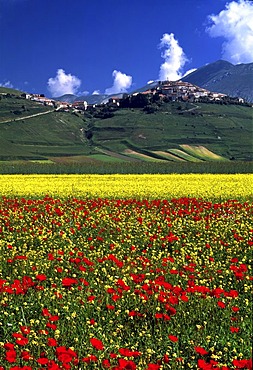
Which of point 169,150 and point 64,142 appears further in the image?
point 64,142

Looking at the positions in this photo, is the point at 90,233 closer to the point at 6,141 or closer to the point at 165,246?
the point at 165,246

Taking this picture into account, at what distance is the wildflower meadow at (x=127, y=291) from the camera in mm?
5488

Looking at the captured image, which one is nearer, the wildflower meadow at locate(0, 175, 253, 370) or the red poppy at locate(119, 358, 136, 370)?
the red poppy at locate(119, 358, 136, 370)

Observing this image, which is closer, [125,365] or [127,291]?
[125,365]

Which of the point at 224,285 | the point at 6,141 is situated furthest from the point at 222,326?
the point at 6,141

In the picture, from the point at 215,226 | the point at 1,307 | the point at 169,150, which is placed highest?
the point at 169,150

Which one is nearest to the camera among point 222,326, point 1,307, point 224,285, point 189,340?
point 189,340

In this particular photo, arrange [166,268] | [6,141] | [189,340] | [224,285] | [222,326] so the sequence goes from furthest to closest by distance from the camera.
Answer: [6,141]
[166,268]
[224,285]
[222,326]
[189,340]

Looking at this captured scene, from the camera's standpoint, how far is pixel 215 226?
13.6 meters

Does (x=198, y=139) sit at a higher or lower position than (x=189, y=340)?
higher

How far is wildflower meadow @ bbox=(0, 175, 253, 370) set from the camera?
5488 millimetres

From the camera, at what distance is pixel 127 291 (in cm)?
734

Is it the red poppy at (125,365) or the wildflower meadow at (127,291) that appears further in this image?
the wildflower meadow at (127,291)

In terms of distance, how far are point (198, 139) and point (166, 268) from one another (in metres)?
189
